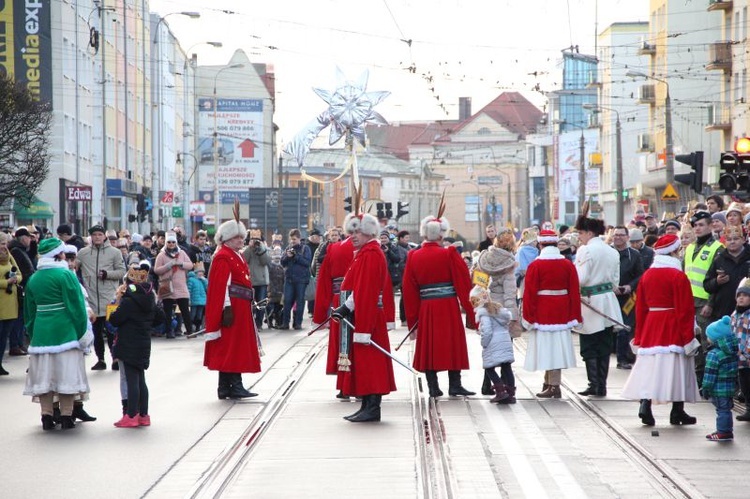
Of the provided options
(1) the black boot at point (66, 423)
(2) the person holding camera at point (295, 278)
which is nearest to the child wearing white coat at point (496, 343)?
(1) the black boot at point (66, 423)

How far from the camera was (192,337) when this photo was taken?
25.2 metres

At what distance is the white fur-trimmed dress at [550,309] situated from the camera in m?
14.6

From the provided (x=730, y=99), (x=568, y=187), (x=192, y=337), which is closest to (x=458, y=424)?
(x=192, y=337)

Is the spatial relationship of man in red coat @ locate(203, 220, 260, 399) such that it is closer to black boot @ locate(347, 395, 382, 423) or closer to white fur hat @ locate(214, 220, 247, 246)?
white fur hat @ locate(214, 220, 247, 246)

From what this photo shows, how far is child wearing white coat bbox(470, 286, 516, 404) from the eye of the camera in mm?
14172

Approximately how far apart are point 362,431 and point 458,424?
2.94 ft

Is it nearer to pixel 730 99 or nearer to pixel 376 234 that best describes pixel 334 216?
pixel 730 99

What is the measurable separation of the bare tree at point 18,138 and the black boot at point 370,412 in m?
18.5

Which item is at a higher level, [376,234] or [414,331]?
[376,234]

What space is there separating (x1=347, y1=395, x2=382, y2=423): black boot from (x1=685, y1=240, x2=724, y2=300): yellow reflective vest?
409cm

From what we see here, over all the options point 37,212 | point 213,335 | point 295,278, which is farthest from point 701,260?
point 37,212

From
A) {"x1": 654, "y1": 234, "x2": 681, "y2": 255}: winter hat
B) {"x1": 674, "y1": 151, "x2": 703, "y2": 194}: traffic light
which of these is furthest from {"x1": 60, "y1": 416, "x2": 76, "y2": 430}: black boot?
{"x1": 674, "y1": 151, "x2": 703, "y2": 194}: traffic light

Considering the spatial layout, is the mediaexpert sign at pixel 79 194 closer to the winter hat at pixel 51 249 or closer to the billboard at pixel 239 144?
the winter hat at pixel 51 249

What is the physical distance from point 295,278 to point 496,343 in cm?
1365
